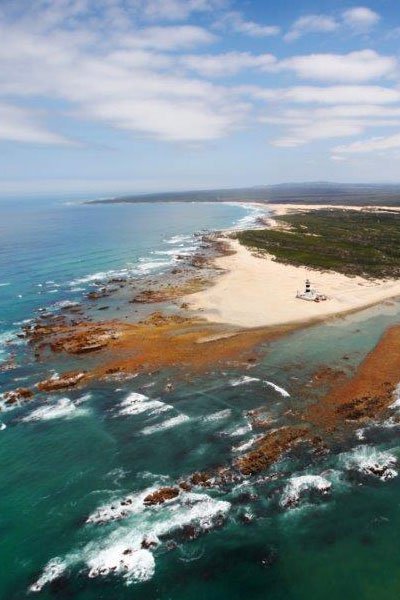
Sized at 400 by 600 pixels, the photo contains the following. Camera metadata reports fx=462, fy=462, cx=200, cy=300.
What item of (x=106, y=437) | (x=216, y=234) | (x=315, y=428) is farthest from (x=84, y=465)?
(x=216, y=234)

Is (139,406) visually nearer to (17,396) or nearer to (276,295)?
(17,396)

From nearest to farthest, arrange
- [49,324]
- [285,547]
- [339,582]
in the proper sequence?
[339,582]
[285,547]
[49,324]

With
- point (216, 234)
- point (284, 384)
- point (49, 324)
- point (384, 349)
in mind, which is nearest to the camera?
point (284, 384)

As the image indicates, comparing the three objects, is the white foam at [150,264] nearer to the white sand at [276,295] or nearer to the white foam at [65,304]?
the white sand at [276,295]

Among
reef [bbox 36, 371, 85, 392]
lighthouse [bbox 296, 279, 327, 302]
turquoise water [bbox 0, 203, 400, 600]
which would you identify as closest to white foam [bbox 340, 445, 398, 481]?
turquoise water [bbox 0, 203, 400, 600]

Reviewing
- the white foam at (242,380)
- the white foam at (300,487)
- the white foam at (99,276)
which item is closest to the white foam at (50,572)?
the white foam at (300,487)

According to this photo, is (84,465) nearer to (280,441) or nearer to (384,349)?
(280,441)

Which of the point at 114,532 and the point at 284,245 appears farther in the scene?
the point at 284,245

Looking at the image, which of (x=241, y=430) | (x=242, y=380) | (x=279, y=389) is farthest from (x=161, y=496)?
(x=242, y=380)
